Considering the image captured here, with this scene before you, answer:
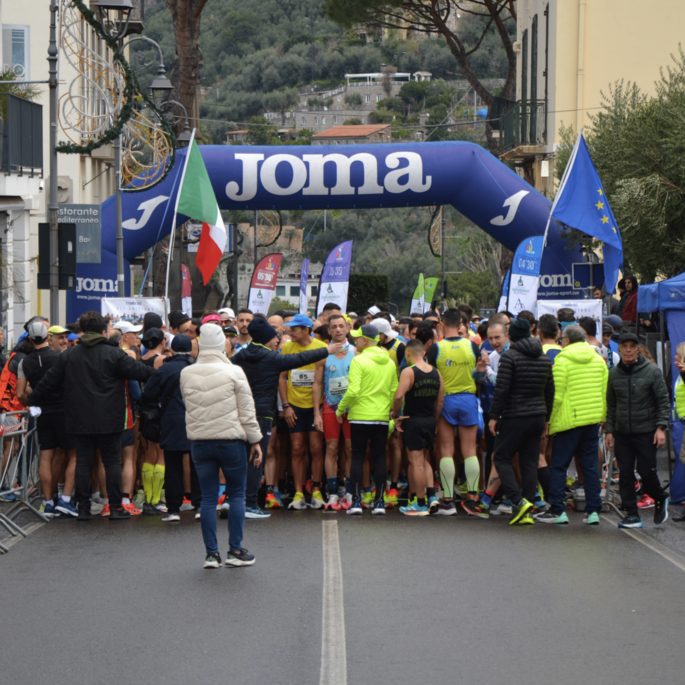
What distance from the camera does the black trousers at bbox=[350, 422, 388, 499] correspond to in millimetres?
10336

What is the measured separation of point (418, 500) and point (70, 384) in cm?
338

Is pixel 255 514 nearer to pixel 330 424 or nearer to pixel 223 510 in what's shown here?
pixel 223 510

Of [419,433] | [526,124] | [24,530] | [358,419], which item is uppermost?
[526,124]

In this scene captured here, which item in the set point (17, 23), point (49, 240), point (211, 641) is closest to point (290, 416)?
point (211, 641)

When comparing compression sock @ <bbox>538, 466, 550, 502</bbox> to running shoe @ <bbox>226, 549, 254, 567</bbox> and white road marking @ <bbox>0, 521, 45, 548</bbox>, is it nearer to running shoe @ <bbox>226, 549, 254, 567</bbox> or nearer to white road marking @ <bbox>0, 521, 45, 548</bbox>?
running shoe @ <bbox>226, 549, 254, 567</bbox>

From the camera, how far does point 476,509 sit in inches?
412

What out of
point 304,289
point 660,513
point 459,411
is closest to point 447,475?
point 459,411

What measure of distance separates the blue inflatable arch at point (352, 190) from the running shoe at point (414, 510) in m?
7.25

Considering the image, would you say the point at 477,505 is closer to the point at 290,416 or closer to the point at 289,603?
the point at 290,416

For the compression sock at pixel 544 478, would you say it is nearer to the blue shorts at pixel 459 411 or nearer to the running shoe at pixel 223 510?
the blue shorts at pixel 459 411

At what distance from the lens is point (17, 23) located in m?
27.4

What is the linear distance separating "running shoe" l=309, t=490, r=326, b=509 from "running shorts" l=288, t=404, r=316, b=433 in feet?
2.00

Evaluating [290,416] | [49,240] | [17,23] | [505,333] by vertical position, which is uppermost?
[17,23]

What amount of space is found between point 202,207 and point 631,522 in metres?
7.93
